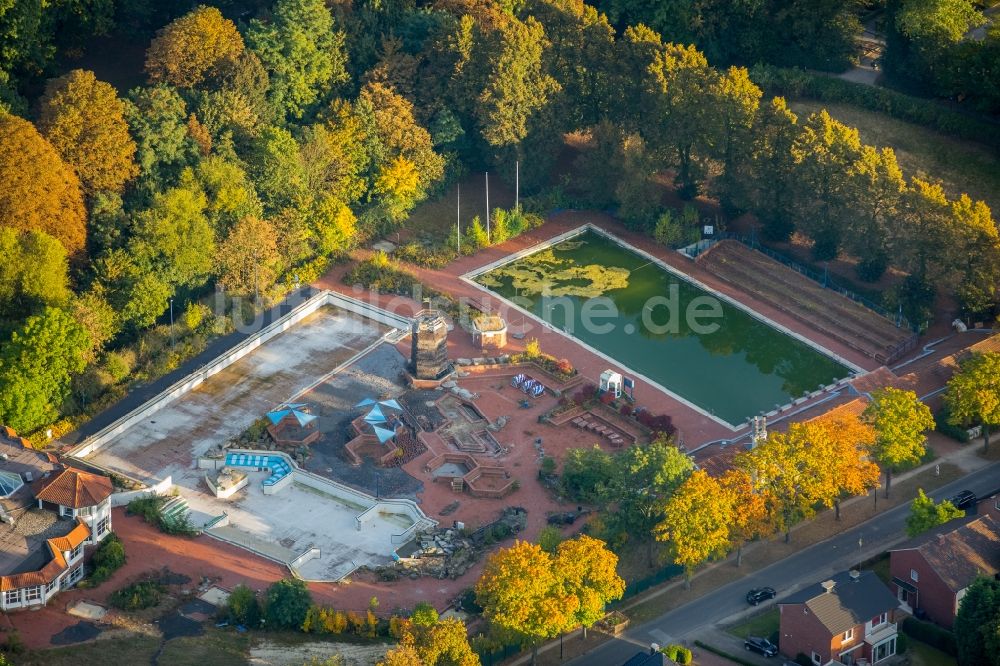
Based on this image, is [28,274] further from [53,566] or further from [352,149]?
[352,149]

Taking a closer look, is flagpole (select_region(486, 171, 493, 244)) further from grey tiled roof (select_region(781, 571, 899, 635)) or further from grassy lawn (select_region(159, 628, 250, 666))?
grassy lawn (select_region(159, 628, 250, 666))

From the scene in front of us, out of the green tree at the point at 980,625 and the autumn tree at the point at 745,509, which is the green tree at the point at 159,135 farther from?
the green tree at the point at 980,625

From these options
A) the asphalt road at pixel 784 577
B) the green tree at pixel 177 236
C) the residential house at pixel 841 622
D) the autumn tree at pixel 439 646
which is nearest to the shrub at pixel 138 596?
the autumn tree at pixel 439 646

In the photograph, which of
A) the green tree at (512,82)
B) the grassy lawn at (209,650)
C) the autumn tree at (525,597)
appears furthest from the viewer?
the green tree at (512,82)

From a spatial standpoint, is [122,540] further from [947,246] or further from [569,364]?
[947,246]

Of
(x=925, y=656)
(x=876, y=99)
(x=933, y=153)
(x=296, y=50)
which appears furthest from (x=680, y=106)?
(x=925, y=656)

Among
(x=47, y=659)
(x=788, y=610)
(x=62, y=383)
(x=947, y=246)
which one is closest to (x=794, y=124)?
(x=947, y=246)
